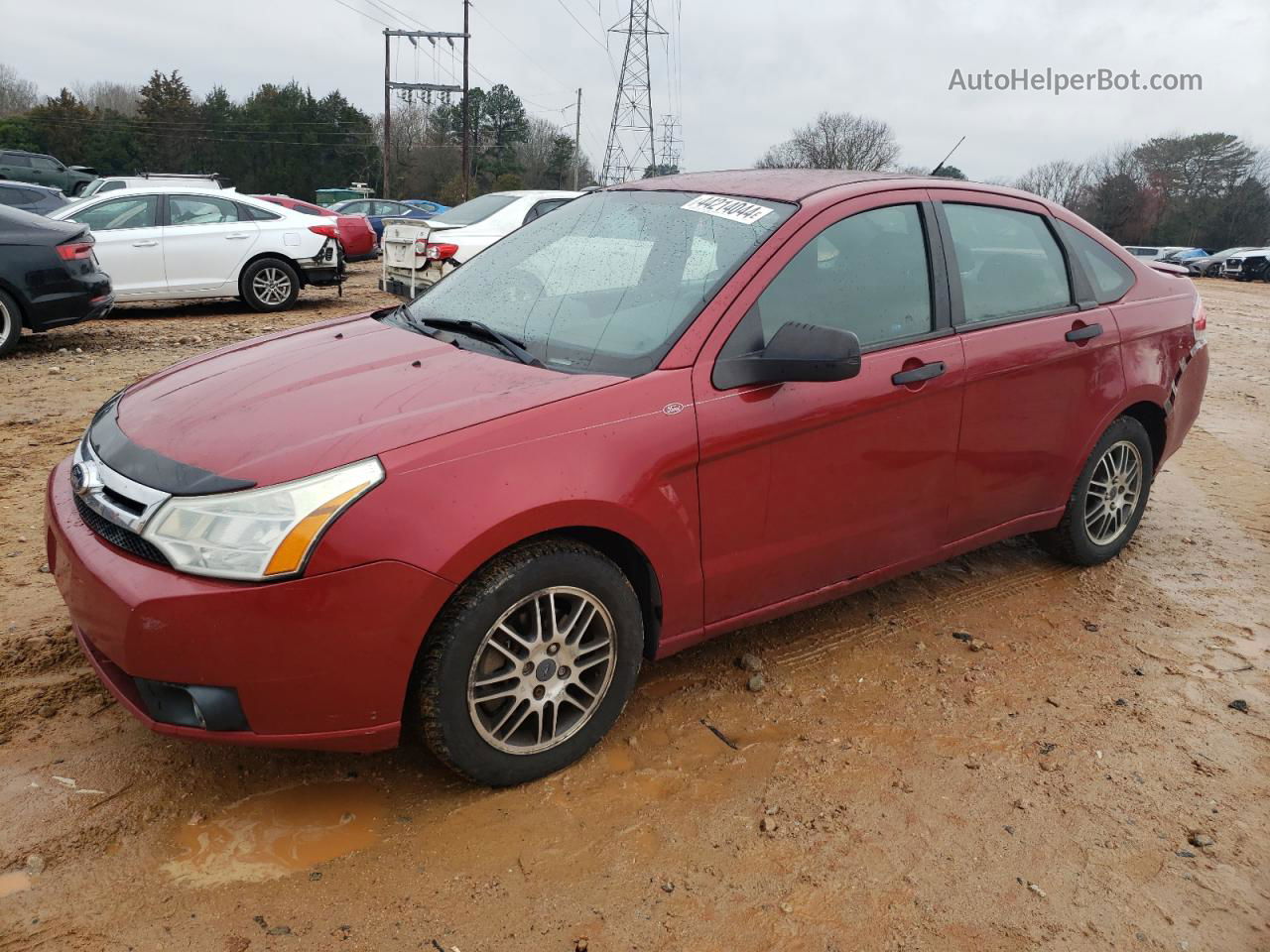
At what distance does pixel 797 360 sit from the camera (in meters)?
2.90

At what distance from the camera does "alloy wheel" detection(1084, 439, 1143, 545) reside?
4391 mm

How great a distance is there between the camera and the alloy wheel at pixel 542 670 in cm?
264

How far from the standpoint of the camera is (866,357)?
10.9 feet

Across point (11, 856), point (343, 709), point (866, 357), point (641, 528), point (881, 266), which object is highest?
point (881, 266)

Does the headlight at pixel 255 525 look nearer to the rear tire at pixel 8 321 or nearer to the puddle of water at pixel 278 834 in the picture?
the puddle of water at pixel 278 834

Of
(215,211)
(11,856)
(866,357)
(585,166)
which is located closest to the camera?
(11,856)

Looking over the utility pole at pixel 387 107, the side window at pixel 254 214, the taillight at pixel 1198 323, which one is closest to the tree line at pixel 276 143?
the utility pole at pixel 387 107

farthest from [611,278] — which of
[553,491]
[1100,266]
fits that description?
[1100,266]

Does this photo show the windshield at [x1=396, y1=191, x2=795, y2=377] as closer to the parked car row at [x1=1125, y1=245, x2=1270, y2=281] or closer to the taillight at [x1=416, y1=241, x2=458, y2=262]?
the taillight at [x1=416, y1=241, x2=458, y2=262]

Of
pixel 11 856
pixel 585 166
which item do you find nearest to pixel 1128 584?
pixel 11 856

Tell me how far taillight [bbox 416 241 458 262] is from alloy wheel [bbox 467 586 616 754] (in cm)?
848

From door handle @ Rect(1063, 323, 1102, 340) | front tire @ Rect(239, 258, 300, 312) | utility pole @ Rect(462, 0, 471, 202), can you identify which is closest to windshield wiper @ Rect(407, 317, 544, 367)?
door handle @ Rect(1063, 323, 1102, 340)

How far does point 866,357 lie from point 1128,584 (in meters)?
2.09

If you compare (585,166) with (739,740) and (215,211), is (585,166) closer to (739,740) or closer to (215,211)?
(215,211)
